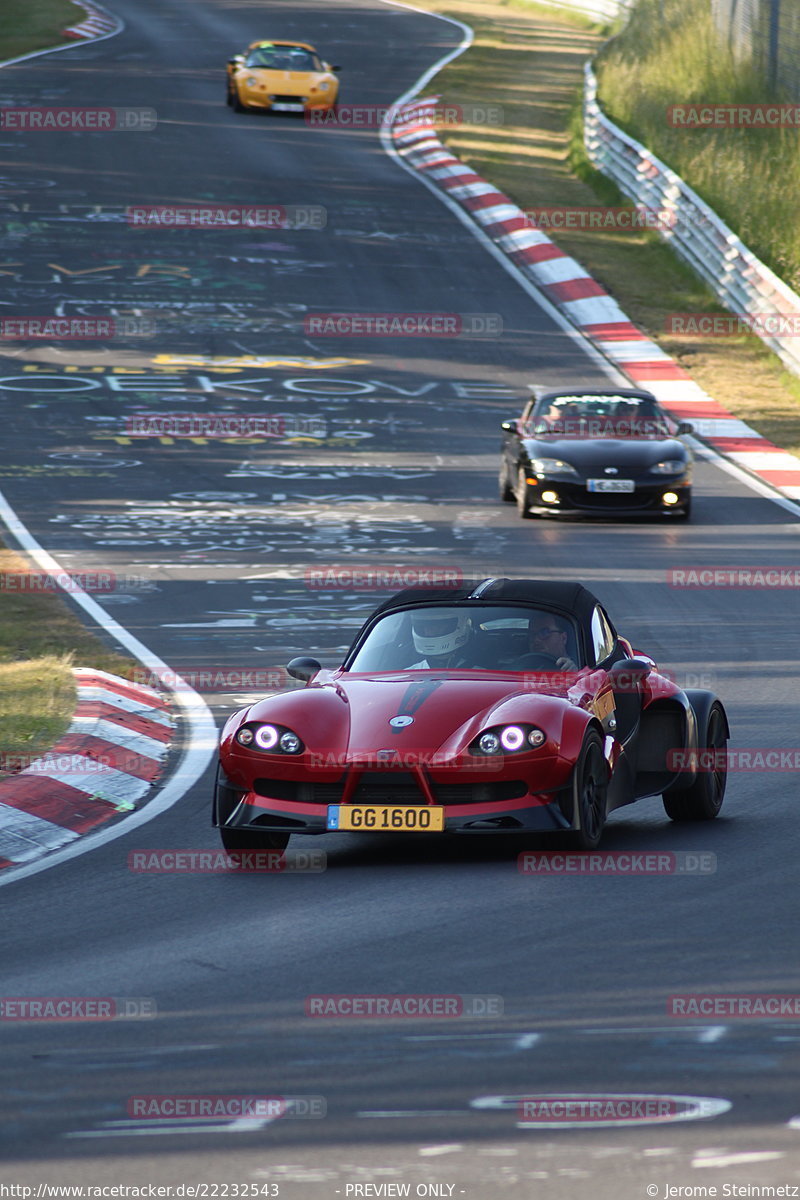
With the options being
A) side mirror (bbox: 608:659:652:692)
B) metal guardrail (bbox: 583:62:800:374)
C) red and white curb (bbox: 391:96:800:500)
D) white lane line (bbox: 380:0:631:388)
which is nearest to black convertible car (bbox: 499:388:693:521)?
red and white curb (bbox: 391:96:800:500)

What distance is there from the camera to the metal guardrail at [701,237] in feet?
92.5

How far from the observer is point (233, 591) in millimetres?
17219

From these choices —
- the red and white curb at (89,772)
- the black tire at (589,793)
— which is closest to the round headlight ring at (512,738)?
the black tire at (589,793)

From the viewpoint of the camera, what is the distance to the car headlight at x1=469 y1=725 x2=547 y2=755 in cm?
874

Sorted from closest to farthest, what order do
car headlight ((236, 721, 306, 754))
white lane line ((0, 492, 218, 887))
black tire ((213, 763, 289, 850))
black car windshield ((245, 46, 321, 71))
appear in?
1. car headlight ((236, 721, 306, 754))
2. black tire ((213, 763, 289, 850))
3. white lane line ((0, 492, 218, 887))
4. black car windshield ((245, 46, 321, 71))

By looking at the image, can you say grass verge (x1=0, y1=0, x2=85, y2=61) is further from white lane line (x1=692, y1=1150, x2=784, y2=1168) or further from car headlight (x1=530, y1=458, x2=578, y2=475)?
white lane line (x1=692, y1=1150, x2=784, y2=1168)

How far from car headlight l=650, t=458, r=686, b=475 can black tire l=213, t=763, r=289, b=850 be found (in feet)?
38.8

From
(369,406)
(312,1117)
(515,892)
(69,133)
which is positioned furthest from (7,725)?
(69,133)

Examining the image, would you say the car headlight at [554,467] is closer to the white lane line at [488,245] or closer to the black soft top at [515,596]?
the white lane line at [488,245]

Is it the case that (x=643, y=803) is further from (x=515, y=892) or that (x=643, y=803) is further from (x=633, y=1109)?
(x=633, y=1109)

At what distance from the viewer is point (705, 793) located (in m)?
10.1

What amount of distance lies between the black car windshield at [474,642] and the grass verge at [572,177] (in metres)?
15.0

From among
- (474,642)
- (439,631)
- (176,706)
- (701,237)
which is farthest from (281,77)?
(474,642)

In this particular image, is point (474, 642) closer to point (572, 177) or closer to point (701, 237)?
point (701, 237)
